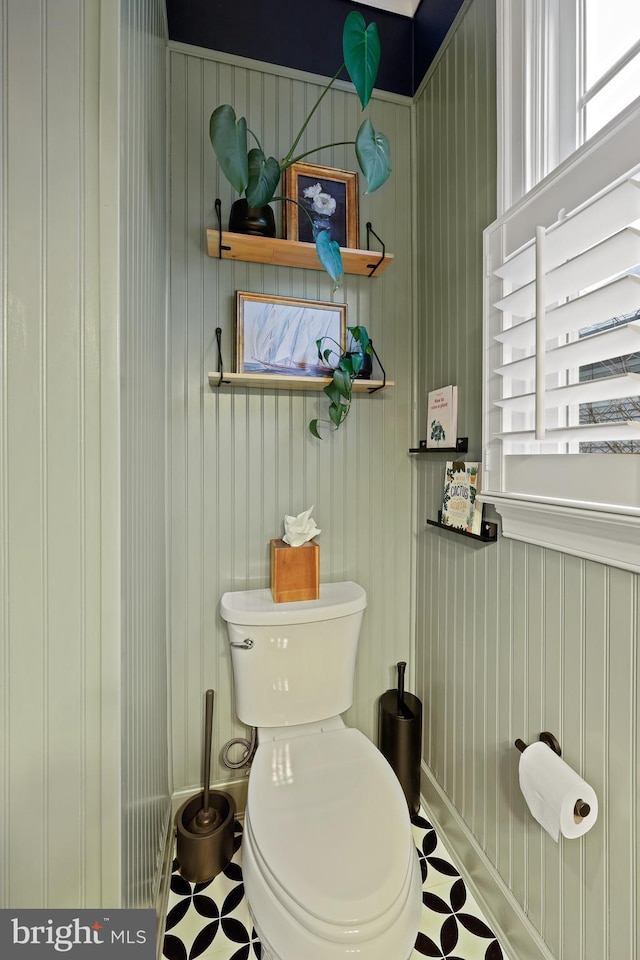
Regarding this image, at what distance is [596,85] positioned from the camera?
33.3 inches

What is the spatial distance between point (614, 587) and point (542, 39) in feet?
3.87

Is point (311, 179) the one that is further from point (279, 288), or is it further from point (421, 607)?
point (421, 607)

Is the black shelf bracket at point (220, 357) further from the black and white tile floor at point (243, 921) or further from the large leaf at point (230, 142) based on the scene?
the black and white tile floor at point (243, 921)

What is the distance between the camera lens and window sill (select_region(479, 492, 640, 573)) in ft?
2.35

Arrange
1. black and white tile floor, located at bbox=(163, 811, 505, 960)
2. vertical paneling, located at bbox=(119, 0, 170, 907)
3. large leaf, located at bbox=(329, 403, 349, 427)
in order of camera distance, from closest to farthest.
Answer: vertical paneling, located at bbox=(119, 0, 170, 907) → black and white tile floor, located at bbox=(163, 811, 505, 960) → large leaf, located at bbox=(329, 403, 349, 427)

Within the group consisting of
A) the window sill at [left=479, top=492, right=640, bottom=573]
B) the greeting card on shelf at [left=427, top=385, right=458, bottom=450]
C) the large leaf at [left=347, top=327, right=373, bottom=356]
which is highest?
the large leaf at [left=347, top=327, right=373, bottom=356]

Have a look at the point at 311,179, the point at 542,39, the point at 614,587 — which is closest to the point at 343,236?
the point at 311,179

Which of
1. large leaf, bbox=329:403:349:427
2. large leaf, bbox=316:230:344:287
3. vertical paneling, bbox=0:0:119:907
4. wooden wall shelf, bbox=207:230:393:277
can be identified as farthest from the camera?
large leaf, bbox=329:403:349:427

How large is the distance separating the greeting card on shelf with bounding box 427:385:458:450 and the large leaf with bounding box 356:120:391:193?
57 centimetres

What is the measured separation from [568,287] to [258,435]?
91cm

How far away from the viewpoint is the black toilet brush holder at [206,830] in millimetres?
1188

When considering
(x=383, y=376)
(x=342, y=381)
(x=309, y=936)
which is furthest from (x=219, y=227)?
(x=309, y=936)

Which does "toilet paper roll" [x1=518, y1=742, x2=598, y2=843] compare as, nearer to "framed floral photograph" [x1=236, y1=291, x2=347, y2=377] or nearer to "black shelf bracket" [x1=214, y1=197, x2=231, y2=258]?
"framed floral photograph" [x1=236, y1=291, x2=347, y2=377]

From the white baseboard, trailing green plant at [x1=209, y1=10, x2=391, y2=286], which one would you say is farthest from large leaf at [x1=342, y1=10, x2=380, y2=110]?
the white baseboard
